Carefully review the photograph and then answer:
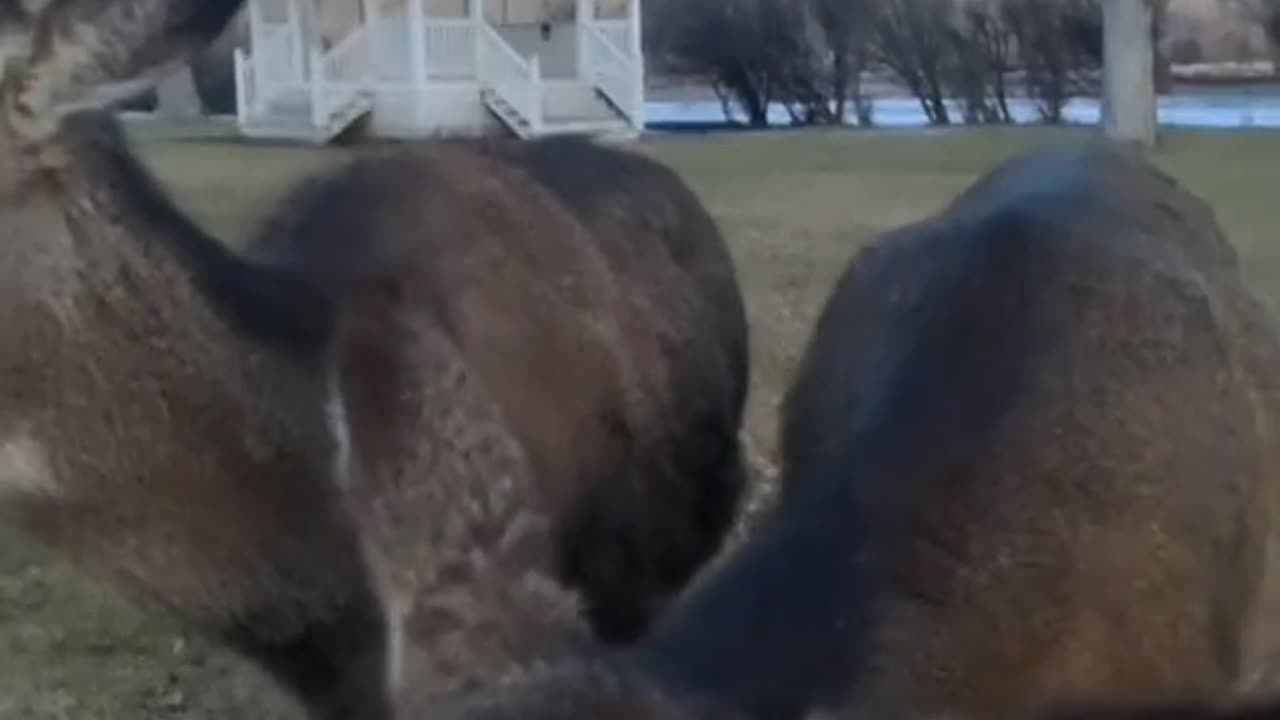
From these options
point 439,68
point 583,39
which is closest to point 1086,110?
point 583,39

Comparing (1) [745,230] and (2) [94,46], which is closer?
(2) [94,46]

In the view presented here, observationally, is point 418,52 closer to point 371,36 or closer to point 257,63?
point 371,36

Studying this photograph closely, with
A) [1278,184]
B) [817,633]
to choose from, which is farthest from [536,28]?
[817,633]

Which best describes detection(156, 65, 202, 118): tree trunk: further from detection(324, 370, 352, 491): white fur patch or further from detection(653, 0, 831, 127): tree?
detection(324, 370, 352, 491): white fur patch

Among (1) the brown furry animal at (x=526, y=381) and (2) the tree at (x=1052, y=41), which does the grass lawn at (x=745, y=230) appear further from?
(2) the tree at (x=1052, y=41)

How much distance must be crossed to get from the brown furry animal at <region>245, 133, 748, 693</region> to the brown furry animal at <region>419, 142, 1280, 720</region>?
66cm

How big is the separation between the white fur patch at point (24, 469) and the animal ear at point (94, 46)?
0.70 m

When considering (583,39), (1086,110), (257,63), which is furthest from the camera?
(1086,110)

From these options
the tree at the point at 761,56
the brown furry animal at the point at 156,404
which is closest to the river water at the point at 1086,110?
the tree at the point at 761,56

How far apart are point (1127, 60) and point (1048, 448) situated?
28.9 m

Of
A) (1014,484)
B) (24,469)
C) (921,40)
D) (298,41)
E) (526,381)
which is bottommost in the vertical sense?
(921,40)

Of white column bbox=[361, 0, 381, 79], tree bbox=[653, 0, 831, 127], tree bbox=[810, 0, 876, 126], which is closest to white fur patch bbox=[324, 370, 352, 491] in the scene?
white column bbox=[361, 0, 381, 79]

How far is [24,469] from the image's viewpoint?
6141 mm

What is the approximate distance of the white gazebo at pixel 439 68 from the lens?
41.0 meters
